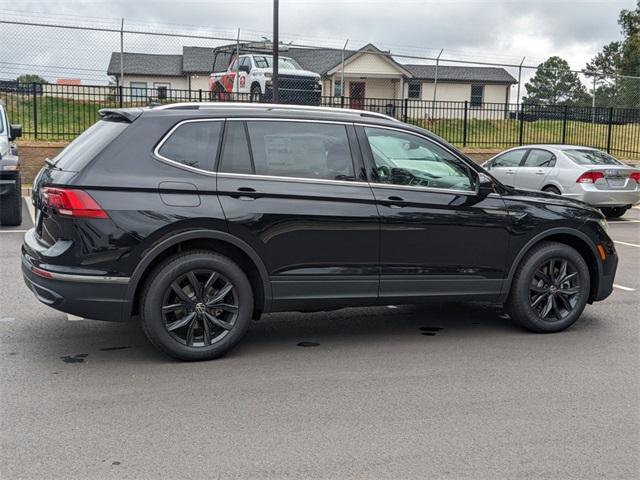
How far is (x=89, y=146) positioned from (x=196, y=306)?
4.55 feet

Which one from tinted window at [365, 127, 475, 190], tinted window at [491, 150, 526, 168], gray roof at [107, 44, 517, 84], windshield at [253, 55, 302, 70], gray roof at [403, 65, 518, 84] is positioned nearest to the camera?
tinted window at [365, 127, 475, 190]

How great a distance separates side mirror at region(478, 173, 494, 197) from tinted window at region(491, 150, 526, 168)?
10.0 meters

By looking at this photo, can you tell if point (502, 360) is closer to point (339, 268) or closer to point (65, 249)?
point (339, 268)

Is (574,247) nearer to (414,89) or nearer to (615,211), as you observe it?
(615,211)

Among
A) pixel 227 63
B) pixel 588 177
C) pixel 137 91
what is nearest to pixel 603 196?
pixel 588 177

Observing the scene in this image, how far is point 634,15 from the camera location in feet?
197

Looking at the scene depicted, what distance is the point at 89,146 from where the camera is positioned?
17.3ft

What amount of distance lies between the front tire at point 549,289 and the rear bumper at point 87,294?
3162mm

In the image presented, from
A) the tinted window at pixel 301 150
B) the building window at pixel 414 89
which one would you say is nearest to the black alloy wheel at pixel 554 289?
the tinted window at pixel 301 150

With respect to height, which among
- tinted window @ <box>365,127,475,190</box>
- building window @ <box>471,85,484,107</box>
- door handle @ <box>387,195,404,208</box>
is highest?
building window @ <box>471,85,484,107</box>

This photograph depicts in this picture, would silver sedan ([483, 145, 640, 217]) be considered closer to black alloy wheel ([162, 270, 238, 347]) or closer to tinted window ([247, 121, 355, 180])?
tinted window ([247, 121, 355, 180])

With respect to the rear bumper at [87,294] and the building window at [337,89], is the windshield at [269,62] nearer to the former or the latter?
the building window at [337,89]

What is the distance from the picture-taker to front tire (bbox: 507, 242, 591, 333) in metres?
6.07

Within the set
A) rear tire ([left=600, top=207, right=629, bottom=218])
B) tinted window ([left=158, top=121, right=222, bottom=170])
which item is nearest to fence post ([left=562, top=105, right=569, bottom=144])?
rear tire ([left=600, top=207, right=629, bottom=218])
